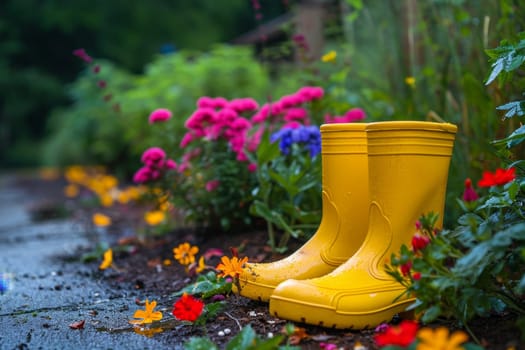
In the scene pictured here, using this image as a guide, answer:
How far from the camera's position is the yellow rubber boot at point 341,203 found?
1859 millimetres

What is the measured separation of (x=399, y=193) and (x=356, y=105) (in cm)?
175

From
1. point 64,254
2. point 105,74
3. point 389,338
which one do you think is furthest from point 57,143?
point 389,338

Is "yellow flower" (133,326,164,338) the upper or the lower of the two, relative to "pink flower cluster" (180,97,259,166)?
lower

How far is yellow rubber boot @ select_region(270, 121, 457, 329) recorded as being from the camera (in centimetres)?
152

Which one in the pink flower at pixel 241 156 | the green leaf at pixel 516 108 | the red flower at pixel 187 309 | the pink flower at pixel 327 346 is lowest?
the pink flower at pixel 327 346

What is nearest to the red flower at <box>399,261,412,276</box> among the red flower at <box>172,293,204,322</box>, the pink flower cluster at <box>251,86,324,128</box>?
the red flower at <box>172,293,204,322</box>

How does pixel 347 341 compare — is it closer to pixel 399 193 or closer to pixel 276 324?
pixel 276 324

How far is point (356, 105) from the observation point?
3.33m

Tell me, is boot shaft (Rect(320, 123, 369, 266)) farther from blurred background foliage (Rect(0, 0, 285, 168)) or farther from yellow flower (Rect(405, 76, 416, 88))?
blurred background foliage (Rect(0, 0, 285, 168))

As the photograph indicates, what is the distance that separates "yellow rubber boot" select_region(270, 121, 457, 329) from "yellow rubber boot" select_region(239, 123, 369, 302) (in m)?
0.18

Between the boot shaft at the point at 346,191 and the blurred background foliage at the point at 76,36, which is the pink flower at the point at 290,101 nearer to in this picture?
the boot shaft at the point at 346,191

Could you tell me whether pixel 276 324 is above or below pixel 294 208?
below

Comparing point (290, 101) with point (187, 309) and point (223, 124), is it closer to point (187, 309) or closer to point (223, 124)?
point (223, 124)

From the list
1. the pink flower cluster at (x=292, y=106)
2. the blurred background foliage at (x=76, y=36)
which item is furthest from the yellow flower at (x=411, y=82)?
the blurred background foliage at (x=76, y=36)
